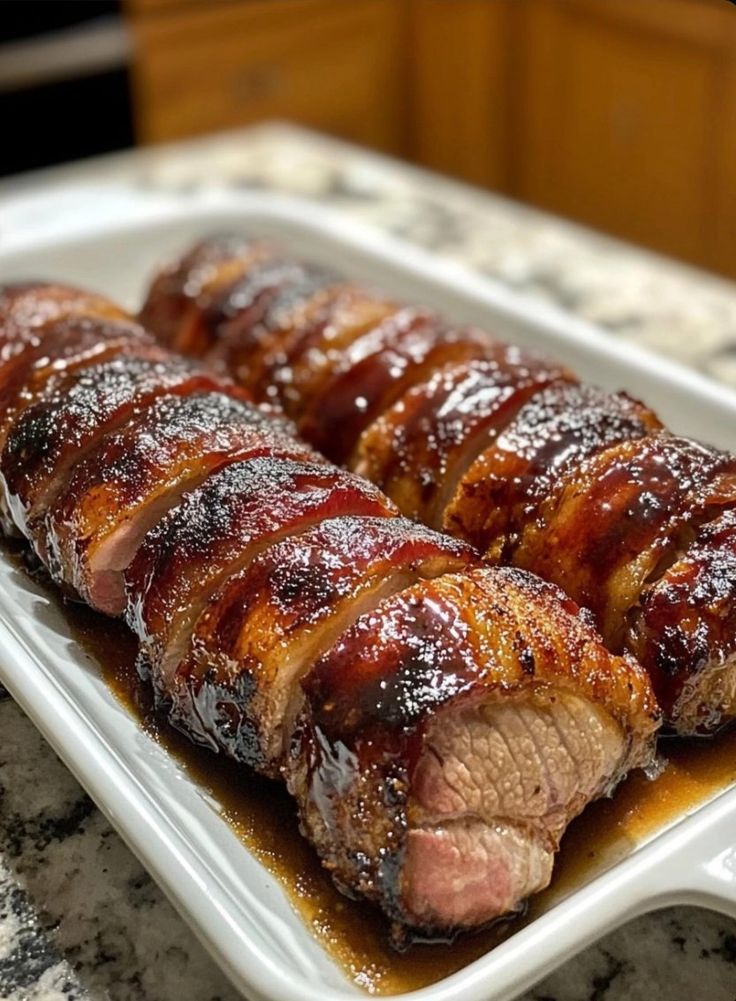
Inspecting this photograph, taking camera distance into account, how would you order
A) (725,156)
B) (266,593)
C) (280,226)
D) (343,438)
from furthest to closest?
(725,156) < (280,226) < (343,438) < (266,593)

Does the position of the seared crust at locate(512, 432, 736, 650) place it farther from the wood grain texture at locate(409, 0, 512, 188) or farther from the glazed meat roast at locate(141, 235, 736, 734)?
the wood grain texture at locate(409, 0, 512, 188)

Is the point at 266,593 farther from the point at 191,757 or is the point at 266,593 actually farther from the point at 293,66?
the point at 293,66

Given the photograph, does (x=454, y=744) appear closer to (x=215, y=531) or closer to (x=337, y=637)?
(x=337, y=637)

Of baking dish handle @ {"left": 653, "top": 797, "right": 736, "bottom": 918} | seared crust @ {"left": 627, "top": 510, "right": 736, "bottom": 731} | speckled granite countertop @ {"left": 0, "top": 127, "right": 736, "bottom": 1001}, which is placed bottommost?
speckled granite countertop @ {"left": 0, "top": 127, "right": 736, "bottom": 1001}

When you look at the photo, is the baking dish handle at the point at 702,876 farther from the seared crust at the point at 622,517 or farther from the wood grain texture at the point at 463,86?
the wood grain texture at the point at 463,86

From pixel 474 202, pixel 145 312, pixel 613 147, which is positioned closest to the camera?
pixel 145 312

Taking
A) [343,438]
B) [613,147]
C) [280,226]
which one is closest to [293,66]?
[613,147]

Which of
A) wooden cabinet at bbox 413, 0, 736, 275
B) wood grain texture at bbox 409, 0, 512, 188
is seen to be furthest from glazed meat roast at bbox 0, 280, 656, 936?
wood grain texture at bbox 409, 0, 512, 188

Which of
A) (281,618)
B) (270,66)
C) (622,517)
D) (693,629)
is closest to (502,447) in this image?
(622,517)
